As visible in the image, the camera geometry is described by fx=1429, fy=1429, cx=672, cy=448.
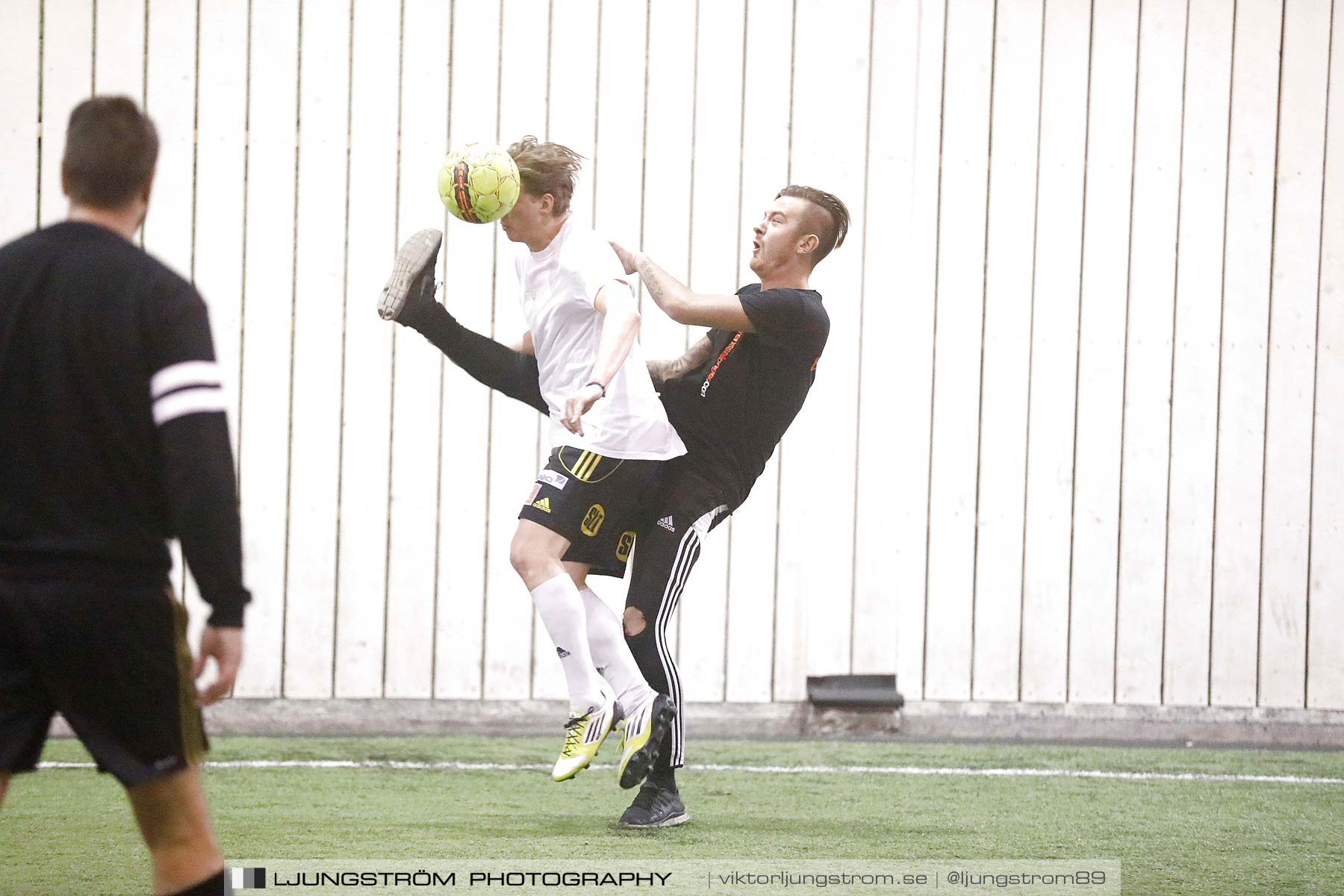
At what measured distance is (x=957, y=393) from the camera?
307 inches

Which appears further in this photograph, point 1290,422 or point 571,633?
point 1290,422

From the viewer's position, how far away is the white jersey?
16.0 ft

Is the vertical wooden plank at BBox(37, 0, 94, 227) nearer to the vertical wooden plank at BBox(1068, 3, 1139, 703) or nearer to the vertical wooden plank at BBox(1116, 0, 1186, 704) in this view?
the vertical wooden plank at BBox(1068, 3, 1139, 703)

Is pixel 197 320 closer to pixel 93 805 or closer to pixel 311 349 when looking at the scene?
pixel 93 805

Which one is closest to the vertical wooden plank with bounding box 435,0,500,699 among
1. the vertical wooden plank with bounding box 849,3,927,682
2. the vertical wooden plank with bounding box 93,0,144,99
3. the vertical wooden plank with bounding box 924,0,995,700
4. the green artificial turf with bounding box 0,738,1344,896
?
the green artificial turf with bounding box 0,738,1344,896

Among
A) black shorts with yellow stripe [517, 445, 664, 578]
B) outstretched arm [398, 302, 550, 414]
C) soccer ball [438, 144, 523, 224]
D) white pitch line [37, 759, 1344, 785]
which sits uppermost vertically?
soccer ball [438, 144, 523, 224]

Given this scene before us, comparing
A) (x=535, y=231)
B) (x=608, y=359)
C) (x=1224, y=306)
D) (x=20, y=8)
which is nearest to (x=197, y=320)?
(x=608, y=359)

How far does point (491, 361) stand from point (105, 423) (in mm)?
2820

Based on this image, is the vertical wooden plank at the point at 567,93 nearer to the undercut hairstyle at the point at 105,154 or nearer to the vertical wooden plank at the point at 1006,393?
the vertical wooden plank at the point at 1006,393

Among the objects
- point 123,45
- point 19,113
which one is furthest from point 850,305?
point 19,113

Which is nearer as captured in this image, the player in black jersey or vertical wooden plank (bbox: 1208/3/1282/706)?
the player in black jersey

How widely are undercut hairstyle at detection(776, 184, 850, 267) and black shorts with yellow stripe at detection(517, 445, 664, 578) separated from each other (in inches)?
39.1

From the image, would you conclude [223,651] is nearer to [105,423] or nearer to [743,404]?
[105,423]

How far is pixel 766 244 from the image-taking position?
5.17 m
